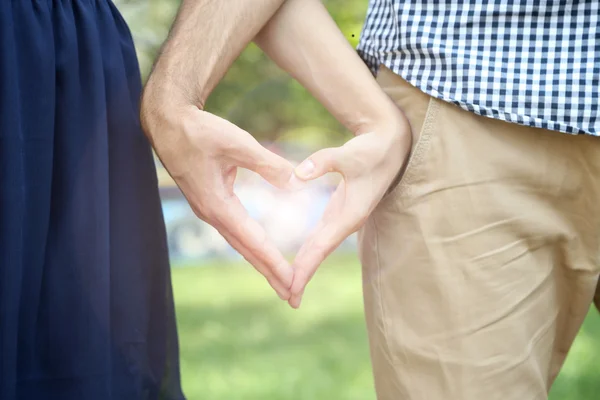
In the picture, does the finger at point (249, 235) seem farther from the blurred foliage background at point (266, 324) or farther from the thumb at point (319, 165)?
the blurred foliage background at point (266, 324)

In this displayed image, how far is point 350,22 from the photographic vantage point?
21.1ft

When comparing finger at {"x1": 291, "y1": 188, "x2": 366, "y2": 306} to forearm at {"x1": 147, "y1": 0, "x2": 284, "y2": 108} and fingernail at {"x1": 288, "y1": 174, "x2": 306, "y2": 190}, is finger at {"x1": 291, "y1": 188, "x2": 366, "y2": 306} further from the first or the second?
forearm at {"x1": 147, "y1": 0, "x2": 284, "y2": 108}

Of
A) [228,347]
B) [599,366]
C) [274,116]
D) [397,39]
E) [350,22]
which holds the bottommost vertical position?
[274,116]

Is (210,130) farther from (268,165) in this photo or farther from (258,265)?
(258,265)

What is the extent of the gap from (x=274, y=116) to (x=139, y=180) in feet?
23.1

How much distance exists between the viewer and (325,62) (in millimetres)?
1062

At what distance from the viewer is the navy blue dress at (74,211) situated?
1.00m

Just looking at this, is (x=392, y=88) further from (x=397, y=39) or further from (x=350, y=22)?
(x=350, y=22)

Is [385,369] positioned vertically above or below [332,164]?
below

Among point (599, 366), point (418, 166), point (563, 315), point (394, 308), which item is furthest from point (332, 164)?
point (599, 366)

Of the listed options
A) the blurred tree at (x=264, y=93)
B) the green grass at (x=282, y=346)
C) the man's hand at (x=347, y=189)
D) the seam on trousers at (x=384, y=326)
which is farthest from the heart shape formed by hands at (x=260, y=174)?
the blurred tree at (x=264, y=93)

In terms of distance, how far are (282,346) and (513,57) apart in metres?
2.90

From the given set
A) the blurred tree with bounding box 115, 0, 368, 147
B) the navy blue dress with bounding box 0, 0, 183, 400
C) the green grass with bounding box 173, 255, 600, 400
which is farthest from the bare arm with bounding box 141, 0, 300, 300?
the blurred tree with bounding box 115, 0, 368, 147

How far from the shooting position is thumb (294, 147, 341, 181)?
94 centimetres
